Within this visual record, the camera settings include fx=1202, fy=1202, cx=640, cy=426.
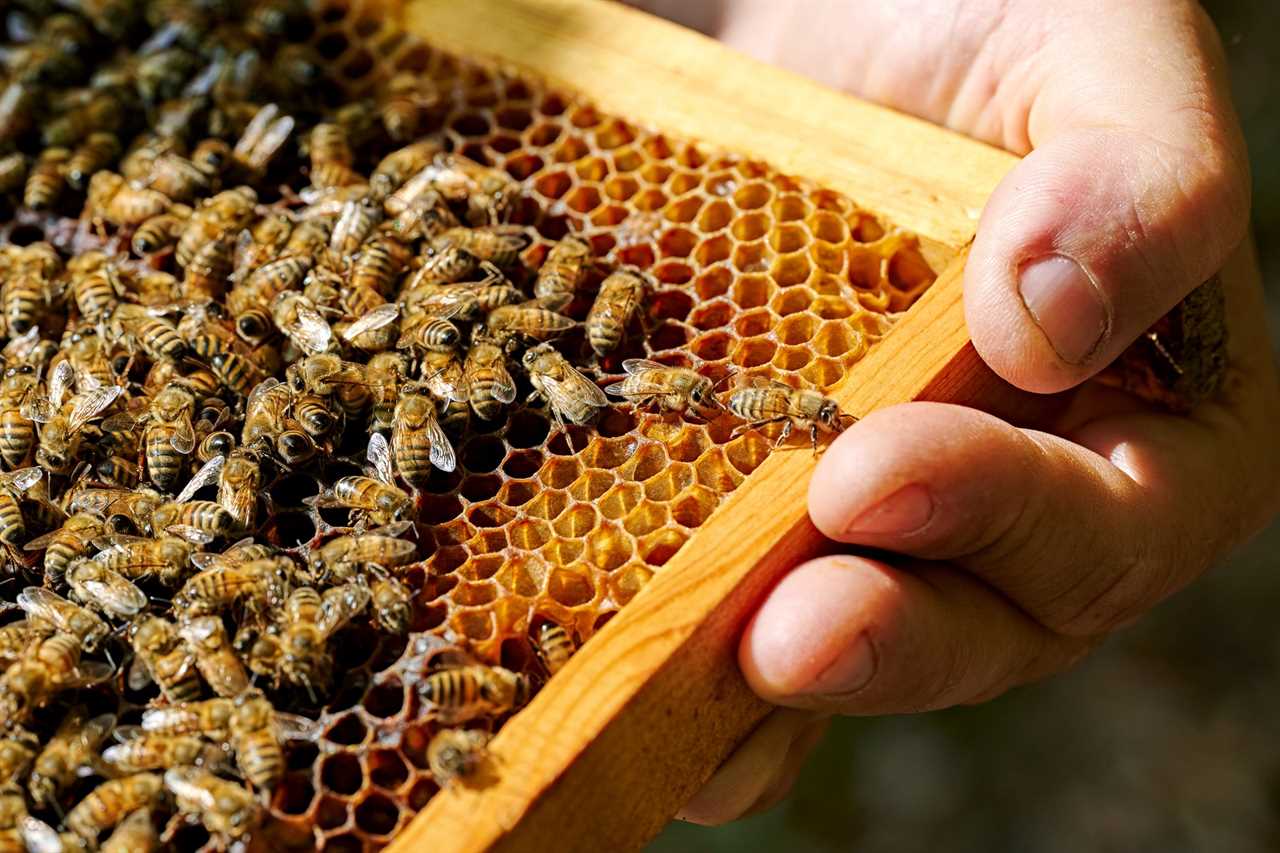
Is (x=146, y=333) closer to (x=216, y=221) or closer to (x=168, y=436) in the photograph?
(x=168, y=436)

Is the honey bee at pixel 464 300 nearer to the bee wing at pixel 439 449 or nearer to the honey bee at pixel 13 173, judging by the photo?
the bee wing at pixel 439 449

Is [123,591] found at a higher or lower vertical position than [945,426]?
lower

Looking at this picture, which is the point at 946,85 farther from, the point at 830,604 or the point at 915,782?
the point at 915,782

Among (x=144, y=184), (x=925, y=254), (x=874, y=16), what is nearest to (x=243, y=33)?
(x=144, y=184)

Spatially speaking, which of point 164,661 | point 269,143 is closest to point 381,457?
point 164,661

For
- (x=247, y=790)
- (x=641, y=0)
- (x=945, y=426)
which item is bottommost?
(x=247, y=790)

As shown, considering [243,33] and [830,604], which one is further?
[243,33]

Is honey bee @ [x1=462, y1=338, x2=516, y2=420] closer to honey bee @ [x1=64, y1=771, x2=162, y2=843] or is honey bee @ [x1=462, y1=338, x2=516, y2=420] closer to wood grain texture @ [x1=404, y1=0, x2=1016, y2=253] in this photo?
wood grain texture @ [x1=404, y1=0, x2=1016, y2=253]
